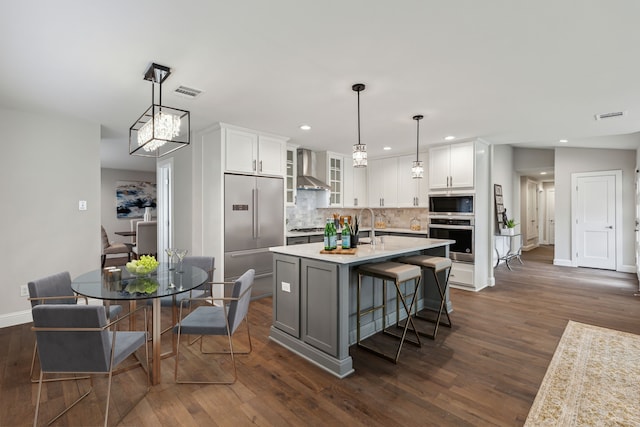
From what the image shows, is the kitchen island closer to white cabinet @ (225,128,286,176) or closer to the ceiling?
the ceiling

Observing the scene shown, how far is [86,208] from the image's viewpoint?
4.08 m

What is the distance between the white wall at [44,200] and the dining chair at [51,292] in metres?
1.54

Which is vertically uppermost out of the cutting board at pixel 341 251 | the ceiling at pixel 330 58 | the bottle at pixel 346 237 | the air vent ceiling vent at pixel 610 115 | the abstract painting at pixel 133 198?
the ceiling at pixel 330 58

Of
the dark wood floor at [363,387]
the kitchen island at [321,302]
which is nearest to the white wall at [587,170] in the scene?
the dark wood floor at [363,387]

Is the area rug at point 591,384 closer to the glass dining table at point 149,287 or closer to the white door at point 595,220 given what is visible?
the glass dining table at point 149,287

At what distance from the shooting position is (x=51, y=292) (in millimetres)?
2504

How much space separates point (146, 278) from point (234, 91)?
1.86 meters

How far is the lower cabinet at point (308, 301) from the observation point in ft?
8.57

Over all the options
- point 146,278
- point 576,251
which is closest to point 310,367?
point 146,278

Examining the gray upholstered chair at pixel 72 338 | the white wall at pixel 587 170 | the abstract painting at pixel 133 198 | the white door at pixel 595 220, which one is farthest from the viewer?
the abstract painting at pixel 133 198

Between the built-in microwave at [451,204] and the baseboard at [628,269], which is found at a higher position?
the built-in microwave at [451,204]

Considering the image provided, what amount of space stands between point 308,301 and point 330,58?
6.65 ft

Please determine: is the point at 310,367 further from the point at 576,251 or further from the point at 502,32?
the point at 576,251

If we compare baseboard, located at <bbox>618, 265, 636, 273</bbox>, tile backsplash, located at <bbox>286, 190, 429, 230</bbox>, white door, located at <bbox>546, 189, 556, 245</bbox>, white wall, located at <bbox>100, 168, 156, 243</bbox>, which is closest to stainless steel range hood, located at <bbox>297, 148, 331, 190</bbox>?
tile backsplash, located at <bbox>286, 190, 429, 230</bbox>
